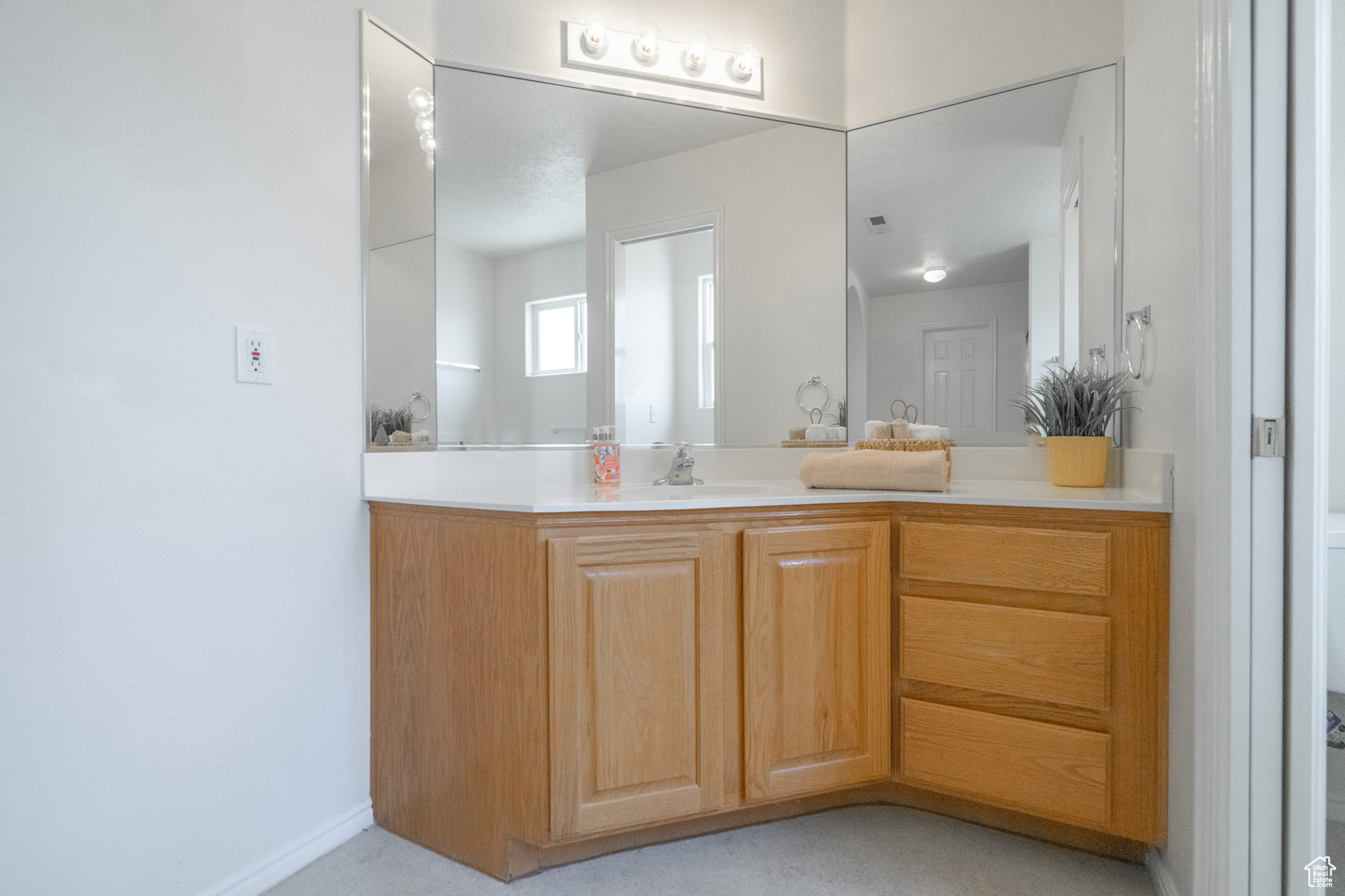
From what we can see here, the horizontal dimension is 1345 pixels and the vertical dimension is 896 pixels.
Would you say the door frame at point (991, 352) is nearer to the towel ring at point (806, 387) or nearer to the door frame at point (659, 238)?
the towel ring at point (806, 387)

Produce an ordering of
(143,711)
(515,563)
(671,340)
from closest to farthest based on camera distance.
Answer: (143,711) < (515,563) < (671,340)

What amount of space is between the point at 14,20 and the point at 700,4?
5.96 feet

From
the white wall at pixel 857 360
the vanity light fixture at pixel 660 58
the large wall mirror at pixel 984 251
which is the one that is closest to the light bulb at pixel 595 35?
the vanity light fixture at pixel 660 58

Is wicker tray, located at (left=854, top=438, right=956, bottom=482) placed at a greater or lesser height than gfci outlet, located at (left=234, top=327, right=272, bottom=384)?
lesser

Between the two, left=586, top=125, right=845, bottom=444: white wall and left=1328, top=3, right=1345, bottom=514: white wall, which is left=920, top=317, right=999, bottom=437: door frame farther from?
left=1328, top=3, right=1345, bottom=514: white wall

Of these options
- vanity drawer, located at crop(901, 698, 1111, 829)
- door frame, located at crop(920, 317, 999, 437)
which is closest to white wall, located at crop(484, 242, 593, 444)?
door frame, located at crop(920, 317, 999, 437)

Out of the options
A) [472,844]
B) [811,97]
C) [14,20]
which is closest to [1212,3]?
[811,97]

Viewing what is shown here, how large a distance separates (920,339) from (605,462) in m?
1.07

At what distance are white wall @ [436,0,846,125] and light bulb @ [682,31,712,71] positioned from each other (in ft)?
0.09

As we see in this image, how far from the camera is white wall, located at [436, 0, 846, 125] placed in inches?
81.9

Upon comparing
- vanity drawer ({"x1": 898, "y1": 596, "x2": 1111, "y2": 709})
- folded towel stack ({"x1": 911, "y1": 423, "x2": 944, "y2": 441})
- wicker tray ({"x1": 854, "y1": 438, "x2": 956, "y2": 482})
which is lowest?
vanity drawer ({"x1": 898, "y1": 596, "x2": 1111, "y2": 709})

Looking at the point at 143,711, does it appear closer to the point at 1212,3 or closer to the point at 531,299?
the point at 531,299

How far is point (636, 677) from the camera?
1578 millimetres

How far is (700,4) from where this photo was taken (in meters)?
2.38
